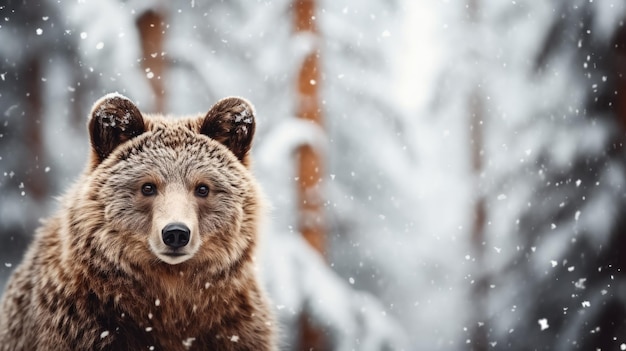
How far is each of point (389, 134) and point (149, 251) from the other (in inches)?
220

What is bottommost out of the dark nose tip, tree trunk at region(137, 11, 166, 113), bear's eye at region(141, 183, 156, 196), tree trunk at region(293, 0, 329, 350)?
the dark nose tip

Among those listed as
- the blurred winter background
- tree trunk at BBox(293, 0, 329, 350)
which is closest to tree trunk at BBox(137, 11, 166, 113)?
the blurred winter background

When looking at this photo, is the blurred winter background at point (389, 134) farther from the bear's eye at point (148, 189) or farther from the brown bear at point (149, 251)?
the bear's eye at point (148, 189)

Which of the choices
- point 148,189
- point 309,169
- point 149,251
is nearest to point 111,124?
point 148,189

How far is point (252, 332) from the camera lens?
147 inches

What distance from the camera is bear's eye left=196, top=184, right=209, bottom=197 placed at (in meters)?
3.55

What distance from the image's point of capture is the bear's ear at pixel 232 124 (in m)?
3.76

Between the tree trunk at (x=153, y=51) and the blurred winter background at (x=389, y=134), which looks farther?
the tree trunk at (x=153, y=51)

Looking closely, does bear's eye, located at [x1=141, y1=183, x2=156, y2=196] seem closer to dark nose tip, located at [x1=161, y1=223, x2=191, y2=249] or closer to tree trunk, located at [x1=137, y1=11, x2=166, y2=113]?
dark nose tip, located at [x1=161, y1=223, x2=191, y2=249]

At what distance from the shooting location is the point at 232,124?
3805 millimetres

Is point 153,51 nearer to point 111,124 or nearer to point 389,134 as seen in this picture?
point 389,134

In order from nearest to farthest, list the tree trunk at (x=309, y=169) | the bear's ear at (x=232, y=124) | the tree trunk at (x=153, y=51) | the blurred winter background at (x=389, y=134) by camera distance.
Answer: the bear's ear at (x=232, y=124) → the tree trunk at (x=309, y=169) → the blurred winter background at (x=389, y=134) → the tree trunk at (x=153, y=51)

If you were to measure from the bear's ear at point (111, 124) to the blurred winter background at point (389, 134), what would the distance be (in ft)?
8.48

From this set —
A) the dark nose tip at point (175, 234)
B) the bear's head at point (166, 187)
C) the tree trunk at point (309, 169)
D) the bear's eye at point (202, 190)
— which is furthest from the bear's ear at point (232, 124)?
the tree trunk at point (309, 169)
